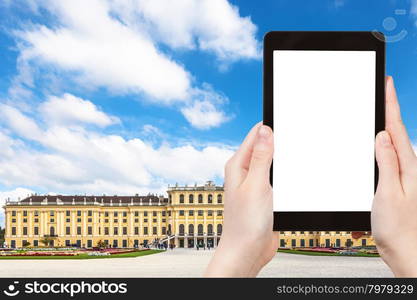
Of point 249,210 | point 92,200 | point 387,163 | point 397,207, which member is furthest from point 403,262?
point 92,200

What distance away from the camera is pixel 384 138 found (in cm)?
219

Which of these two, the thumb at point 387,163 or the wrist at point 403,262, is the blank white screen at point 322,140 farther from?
the wrist at point 403,262

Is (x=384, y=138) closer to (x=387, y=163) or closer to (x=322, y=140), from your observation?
(x=387, y=163)

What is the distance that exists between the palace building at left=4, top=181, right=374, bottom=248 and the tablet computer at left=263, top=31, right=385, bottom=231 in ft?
187

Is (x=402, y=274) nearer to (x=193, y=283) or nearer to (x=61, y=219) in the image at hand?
(x=193, y=283)

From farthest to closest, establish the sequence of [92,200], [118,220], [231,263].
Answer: [92,200]
[118,220]
[231,263]

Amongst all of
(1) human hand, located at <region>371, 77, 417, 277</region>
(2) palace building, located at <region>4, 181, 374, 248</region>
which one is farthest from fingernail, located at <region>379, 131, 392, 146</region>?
(2) palace building, located at <region>4, 181, 374, 248</region>

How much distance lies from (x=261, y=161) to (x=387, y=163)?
0.59 m

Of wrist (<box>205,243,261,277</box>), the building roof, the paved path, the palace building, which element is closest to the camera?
wrist (<box>205,243,261,277</box>)

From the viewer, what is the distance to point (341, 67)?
8.00 ft

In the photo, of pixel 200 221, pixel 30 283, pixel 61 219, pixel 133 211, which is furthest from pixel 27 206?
pixel 30 283

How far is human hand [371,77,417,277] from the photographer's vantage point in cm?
201

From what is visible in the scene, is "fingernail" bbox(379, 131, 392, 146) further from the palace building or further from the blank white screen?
the palace building

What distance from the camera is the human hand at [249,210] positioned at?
2.03 meters
